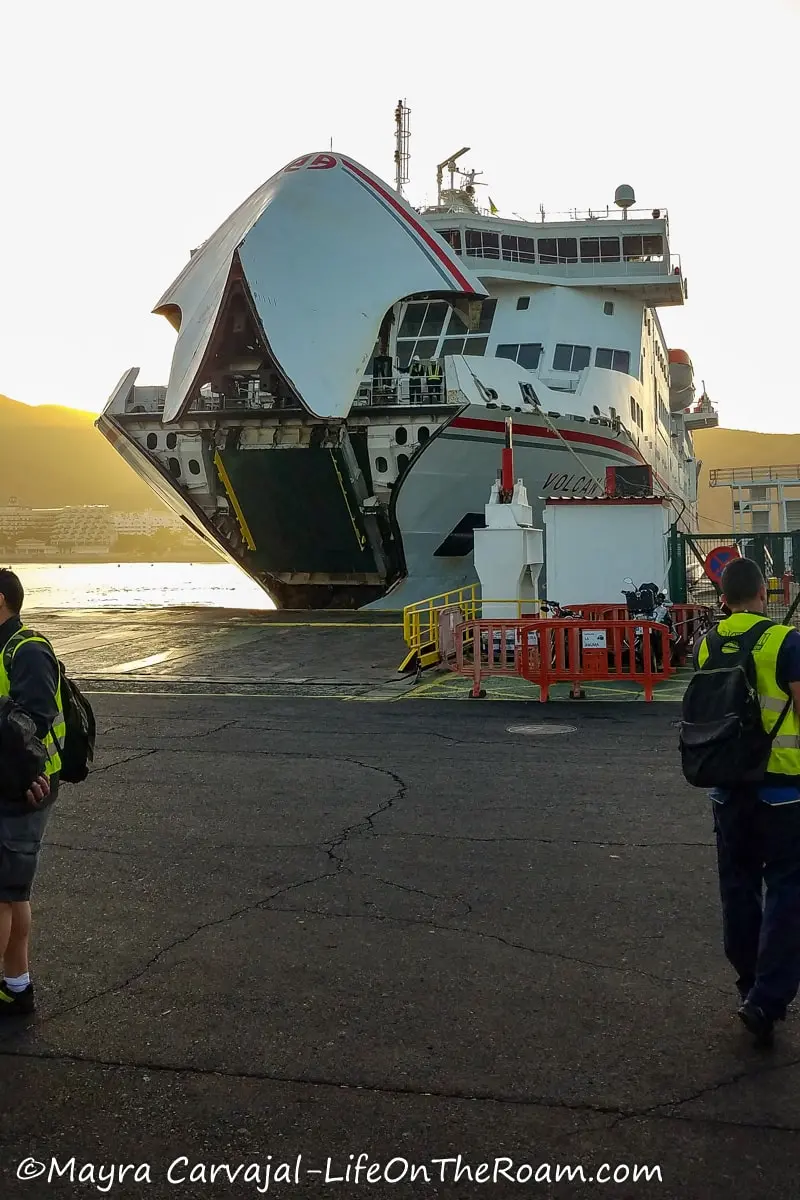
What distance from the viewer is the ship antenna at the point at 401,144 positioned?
101ft

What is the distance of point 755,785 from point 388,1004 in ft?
5.14

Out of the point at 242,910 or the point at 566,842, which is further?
the point at 566,842

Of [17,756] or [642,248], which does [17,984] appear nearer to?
[17,756]

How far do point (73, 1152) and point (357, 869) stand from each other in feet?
9.05

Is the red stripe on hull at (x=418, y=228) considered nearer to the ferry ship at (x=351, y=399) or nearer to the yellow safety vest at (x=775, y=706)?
the ferry ship at (x=351, y=399)

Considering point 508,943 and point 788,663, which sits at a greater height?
point 788,663

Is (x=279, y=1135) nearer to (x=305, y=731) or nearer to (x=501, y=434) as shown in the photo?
(x=305, y=731)

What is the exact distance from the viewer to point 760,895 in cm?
371

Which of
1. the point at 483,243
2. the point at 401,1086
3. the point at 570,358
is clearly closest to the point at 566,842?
the point at 401,1086

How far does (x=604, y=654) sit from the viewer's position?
1227 centimetres

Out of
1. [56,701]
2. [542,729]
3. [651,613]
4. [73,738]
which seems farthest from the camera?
[651,613]

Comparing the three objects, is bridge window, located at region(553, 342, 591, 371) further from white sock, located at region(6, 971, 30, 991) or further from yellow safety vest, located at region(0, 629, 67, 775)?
white sock, located at region(6, 971, 30, 991)

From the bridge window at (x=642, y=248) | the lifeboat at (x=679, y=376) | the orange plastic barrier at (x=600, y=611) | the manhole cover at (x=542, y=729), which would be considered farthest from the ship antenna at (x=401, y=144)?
the manhole cover at (x=542, y=729)

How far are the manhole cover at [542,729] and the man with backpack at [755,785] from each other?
6097 mm
